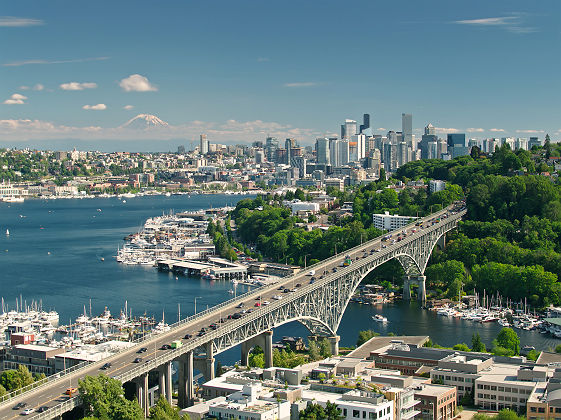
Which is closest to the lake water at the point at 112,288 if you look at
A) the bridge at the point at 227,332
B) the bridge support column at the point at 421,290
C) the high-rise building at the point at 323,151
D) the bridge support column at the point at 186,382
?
the bridge support column at the point at 421,290

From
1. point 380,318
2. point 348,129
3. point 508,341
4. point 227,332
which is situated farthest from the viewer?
point 348,129

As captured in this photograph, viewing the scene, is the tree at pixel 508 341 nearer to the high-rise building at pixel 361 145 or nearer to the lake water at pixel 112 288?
the lake water at pixel 112 288

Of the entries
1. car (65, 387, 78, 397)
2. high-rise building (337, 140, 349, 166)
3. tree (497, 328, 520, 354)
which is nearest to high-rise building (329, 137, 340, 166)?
high-rise building (337, 140, 349, 166)

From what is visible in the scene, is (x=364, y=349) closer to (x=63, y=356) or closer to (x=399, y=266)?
(x=63, y=356)

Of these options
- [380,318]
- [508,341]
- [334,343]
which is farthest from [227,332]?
[380,318]

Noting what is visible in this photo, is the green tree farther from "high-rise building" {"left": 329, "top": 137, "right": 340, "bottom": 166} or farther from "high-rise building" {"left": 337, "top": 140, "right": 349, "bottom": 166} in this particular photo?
"high-rise building" {"left": 329, "top": 137, "right": 340, "bottom": 166}

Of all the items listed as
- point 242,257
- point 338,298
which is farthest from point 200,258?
point 338,298

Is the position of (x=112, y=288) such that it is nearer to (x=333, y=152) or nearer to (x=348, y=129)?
(x=333, y=152)
